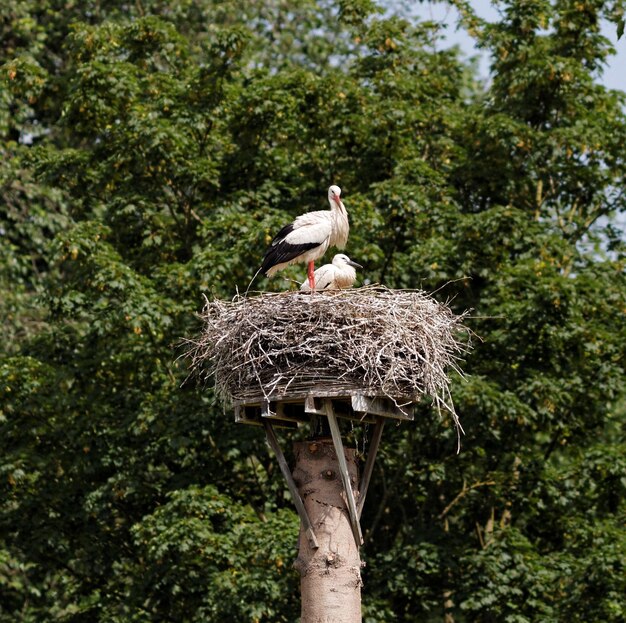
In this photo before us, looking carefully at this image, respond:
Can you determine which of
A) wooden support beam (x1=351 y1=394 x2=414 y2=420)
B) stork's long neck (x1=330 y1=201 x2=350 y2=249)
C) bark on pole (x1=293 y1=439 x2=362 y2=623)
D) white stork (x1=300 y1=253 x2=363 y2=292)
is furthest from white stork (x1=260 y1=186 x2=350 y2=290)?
bark on pole (x1=293 y1=439 x2=362 y2=623)

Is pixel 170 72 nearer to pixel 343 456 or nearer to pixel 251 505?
pixel 251 505

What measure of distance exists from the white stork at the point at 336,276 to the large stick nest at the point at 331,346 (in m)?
1.84

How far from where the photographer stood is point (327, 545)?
885 cm

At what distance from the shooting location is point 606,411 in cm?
1669

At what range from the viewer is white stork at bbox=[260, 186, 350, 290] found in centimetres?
1208

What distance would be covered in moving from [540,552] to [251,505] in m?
3.88

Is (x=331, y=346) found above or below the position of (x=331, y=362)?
above

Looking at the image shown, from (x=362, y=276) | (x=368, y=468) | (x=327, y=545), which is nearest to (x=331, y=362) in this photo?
(x=368, y=468)

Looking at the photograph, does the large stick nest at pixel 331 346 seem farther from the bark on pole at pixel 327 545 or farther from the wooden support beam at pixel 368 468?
the bark on pole at pixel 327 545

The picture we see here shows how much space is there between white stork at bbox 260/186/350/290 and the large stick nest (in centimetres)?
177

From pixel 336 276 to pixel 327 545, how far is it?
12.8 ft

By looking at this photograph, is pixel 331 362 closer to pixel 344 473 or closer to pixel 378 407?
pixel 378 407

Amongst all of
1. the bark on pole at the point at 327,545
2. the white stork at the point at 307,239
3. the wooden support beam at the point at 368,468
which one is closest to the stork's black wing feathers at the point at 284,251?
the white stork at the point at 307,239

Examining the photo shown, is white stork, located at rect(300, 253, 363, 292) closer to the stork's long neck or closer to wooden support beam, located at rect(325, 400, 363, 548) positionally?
the stork's long neck
